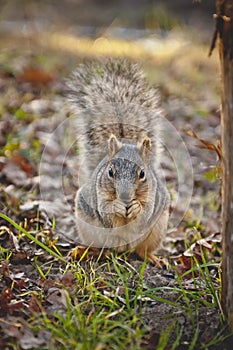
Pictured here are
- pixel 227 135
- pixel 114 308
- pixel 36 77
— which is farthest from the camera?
pixel 36 77

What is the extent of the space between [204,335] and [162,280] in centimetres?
47

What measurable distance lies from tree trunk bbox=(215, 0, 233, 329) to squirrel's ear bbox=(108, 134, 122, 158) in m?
0.86

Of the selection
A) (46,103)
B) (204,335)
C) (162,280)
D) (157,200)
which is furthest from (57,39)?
(204,335)

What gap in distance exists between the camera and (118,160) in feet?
8.91

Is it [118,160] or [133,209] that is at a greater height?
[118,160]

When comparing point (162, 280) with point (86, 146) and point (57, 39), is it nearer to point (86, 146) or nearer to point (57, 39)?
point (86, 146)

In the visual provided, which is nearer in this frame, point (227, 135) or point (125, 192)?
point (227, 135)

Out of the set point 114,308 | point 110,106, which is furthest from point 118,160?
point 114,308

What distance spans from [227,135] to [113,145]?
909mm

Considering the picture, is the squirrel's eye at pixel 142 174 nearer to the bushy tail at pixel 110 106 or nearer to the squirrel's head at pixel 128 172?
the squirrel's head at pixel 128 172

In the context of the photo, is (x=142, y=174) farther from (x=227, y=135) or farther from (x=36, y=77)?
(x=36, y=77)

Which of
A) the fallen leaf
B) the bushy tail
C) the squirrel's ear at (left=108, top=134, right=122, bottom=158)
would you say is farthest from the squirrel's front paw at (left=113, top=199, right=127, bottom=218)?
the fallen leaf

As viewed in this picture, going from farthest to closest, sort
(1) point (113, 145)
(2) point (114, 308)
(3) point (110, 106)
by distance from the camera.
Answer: (3) point (110, 106), (1) point (113, 145), (2) point (114, 308)

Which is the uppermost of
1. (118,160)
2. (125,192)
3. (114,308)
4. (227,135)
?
(227,135)
